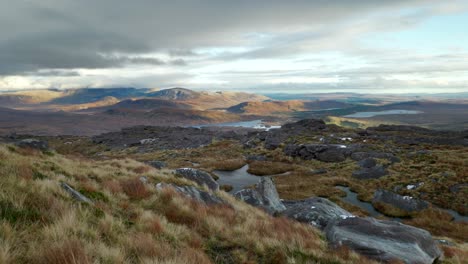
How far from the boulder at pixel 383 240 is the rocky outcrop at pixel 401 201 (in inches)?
651

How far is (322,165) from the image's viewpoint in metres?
50.2

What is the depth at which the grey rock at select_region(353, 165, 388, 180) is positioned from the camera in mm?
38594

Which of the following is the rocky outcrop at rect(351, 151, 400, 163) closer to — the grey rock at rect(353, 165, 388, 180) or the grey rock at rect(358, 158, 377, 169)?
the grey rock at rect(358, 158, 377, 169)

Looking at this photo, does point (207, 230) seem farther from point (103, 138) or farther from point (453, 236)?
point (103, 138)

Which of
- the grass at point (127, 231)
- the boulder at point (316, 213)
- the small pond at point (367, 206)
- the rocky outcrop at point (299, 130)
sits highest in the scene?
the grass at point (127, 231)

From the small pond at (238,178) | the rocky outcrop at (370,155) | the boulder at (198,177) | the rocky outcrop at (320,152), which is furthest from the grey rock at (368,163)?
the boulder at (198,177)

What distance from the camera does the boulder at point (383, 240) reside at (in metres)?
10.4

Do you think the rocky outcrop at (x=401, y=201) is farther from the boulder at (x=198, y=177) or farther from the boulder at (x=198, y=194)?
the boulder at (x=198, y=194)

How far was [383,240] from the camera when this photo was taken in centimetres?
1142

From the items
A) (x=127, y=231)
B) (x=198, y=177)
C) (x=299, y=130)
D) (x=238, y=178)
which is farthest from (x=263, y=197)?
(x=299, y=130)

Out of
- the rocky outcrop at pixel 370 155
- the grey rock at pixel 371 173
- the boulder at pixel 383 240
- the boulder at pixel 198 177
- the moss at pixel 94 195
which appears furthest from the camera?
the rocky outcrop at pixel 370 155

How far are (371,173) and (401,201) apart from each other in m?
11.7

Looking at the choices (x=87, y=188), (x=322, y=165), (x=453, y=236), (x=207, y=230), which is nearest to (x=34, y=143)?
(x=87, y=188)

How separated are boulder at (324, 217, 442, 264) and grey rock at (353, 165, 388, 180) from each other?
27.6 m
